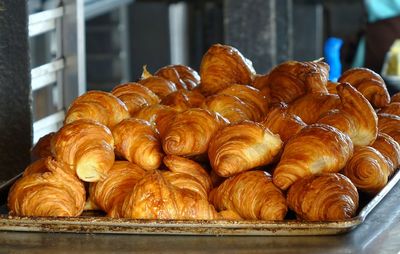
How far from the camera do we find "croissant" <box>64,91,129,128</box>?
5.49ft

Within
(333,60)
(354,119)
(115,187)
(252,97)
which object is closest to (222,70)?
(252,97)

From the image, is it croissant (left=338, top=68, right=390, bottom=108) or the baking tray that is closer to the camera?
the baking tray

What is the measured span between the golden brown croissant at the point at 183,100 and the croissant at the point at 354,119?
252 mm

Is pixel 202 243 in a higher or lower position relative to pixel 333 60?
higher

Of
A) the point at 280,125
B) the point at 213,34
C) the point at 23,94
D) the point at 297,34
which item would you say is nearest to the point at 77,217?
the point at 280,125

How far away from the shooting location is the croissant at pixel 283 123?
5.32 ft

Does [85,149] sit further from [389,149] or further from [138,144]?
[389,149]

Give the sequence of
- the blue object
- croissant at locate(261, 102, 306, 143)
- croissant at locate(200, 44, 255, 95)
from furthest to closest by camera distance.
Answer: the blue object
croissant at locate(200, 44, 255, 95)
croissant at locate(261, 102, 306, 143)

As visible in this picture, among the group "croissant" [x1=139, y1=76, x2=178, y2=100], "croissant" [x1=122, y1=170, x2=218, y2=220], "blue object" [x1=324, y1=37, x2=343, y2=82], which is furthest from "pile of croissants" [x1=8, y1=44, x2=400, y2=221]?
"blue object" [x1=324, y1=37, x2=343, y2=82]

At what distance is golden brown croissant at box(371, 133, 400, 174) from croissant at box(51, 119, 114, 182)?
467mm

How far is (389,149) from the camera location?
5.53ft

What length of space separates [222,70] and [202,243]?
21.1 inches

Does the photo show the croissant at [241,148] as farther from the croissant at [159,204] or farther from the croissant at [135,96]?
the croissant at [135,96]

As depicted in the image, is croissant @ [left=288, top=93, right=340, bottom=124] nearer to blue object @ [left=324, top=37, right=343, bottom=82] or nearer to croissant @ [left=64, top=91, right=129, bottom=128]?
croissant @ [left=64, top=91, right=129, bottom=128]
